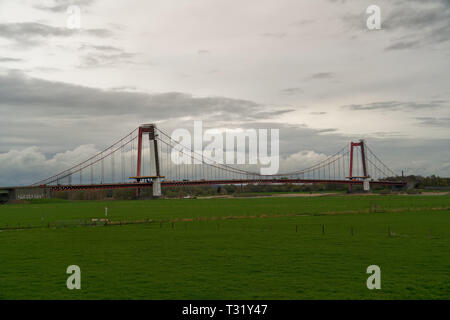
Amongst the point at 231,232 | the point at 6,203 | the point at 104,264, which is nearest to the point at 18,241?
the point at 104,264

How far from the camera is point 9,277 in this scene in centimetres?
1991

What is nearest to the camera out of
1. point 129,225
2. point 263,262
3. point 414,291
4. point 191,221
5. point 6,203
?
point 414,291

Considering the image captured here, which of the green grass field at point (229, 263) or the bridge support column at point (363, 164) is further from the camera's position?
the bridge support column at point (363, 164)

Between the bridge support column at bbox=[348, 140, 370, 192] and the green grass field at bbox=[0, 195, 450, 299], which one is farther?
the bridge support column at bbox=[348, 140, 370, 192]

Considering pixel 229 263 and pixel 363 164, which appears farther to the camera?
pixel 363 164

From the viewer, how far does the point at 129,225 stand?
145 feet

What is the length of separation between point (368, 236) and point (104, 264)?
727 inches

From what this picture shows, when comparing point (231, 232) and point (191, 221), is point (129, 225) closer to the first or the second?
point (191, 221)
